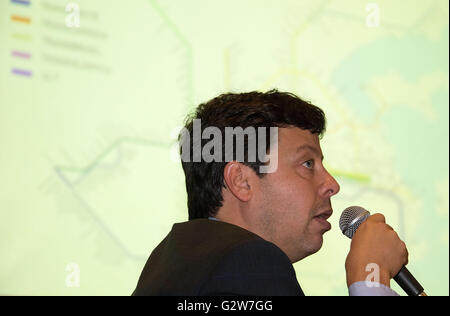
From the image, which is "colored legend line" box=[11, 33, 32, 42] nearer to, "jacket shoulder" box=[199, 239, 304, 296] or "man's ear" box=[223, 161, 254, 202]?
"man's ear" box=[223, 161, 254, 202]

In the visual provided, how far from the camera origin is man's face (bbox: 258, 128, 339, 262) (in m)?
1.22

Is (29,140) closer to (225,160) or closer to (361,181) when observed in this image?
(225,160)

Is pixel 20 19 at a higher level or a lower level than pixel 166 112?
higher

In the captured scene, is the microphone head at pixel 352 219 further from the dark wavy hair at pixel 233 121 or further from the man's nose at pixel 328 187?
the dark wavy hair at pixel 233 121

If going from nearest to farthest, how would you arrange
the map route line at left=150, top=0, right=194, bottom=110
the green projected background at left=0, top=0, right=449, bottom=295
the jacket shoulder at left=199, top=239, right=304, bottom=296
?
the jacket shoulder at left=199, top=239, right=304, bottom=296
the green projected background at left=0, top=0, right=449, bottom=295
the map route line at left=150, top=0, right=194, bottom=110

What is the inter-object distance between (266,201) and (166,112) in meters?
0.68

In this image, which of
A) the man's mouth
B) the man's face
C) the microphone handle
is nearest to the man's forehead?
the man's face

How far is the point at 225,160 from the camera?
1269 mm

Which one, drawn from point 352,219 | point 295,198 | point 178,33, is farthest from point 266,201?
point 178,33

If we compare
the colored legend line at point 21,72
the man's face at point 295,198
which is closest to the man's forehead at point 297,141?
the man's face at point 295,198

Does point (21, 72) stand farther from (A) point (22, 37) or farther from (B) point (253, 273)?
(B) point (253, 273)

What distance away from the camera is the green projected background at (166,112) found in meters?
1.68

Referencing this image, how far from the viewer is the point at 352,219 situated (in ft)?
4.13
